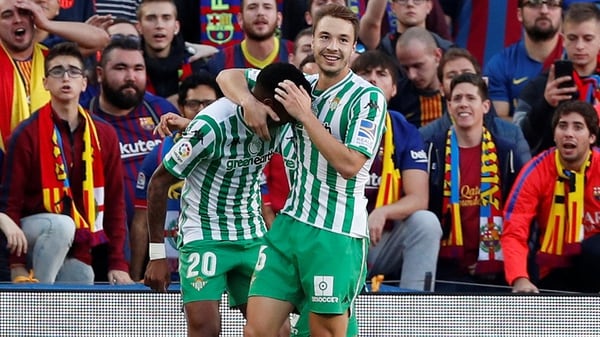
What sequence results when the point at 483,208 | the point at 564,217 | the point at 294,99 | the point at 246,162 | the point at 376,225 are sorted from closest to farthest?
the point at 294,99 < the point at 246,162 < the point at 376,225 < the point at 564,217 < the point at 483,208

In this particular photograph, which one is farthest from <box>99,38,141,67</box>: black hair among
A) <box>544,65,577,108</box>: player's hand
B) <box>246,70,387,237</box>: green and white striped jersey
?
<box>246,70,387,237</box>: green and white striped jersey

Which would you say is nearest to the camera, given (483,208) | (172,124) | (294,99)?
(294,99)

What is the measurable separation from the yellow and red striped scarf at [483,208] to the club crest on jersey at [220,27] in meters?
2.27

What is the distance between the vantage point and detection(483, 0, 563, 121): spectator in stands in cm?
1021

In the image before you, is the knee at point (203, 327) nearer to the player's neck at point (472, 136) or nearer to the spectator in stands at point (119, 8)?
the player's neck at point (472, 136)

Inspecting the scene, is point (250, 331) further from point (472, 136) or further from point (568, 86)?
point (568, 86)

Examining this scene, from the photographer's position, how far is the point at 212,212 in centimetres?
652

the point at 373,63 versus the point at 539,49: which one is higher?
the point at 539,49

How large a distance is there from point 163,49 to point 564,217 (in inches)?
129

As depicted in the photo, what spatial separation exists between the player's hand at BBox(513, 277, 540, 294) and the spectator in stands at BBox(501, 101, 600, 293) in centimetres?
24

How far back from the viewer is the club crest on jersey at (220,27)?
10703 millimetres

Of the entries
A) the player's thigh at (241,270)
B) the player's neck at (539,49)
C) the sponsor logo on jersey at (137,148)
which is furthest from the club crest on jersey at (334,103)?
the player's neck at (539,49)

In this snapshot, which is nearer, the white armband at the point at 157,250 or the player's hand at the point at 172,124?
the white armband at the point at 157,250

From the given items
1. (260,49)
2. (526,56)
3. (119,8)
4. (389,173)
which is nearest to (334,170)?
(389,173)
